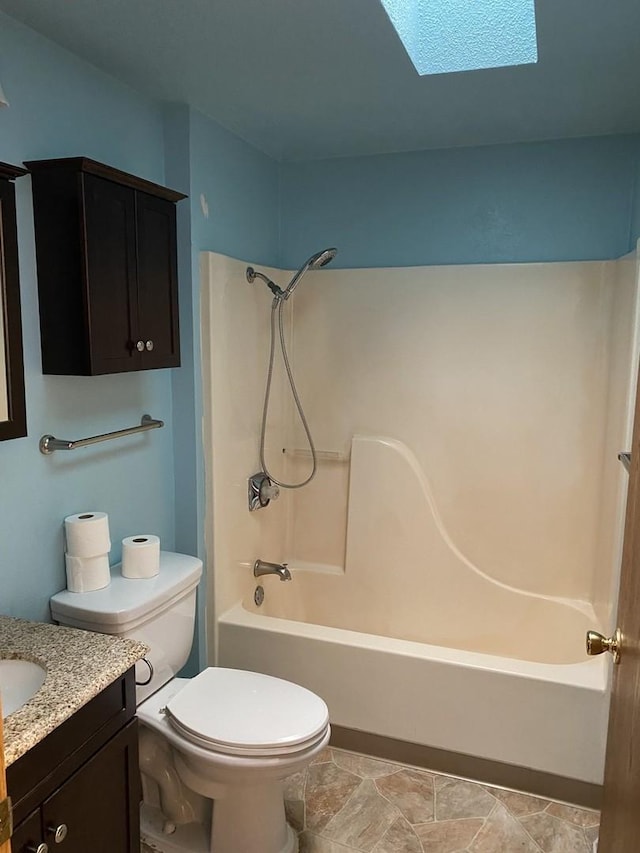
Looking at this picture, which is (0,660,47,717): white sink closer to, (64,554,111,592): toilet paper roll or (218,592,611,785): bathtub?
(64,554,111,592): toilet paper roll

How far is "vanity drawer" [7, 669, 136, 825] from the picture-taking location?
1208 mm

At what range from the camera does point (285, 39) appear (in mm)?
1724

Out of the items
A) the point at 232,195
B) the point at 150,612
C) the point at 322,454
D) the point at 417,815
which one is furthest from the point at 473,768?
the point at 232,195

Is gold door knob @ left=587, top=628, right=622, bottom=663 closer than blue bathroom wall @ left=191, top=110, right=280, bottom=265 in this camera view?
Yes

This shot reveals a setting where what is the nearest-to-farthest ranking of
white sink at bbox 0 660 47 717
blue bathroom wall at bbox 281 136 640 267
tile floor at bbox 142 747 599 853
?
white sink at bbox 0 660 47 717, tile floor at bbox 142 747 599 853, blue bathroom wall at bbox 281 136 640 267

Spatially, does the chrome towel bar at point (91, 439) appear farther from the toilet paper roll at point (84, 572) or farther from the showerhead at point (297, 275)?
the showerhead at point (297, 275)

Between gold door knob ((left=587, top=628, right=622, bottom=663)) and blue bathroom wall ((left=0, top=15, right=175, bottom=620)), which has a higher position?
blue bathroom wall ((left=0, top=15, right=175, bottom=620))

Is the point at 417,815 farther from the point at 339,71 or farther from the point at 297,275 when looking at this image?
the point at 339,71

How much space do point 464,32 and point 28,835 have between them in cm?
214

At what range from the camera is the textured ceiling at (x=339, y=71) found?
1596 millimetres

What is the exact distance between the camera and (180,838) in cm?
202

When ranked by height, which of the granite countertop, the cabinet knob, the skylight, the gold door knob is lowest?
the cabinet knob

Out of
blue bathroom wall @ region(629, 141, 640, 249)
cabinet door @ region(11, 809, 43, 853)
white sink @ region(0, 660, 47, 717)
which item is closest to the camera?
cabinet door @ region(11, 809, 43, 853)

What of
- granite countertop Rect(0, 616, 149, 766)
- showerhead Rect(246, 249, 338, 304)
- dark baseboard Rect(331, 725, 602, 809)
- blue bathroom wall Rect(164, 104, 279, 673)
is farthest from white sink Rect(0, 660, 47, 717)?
showerhead Rect(246, 249, 338, 304)
